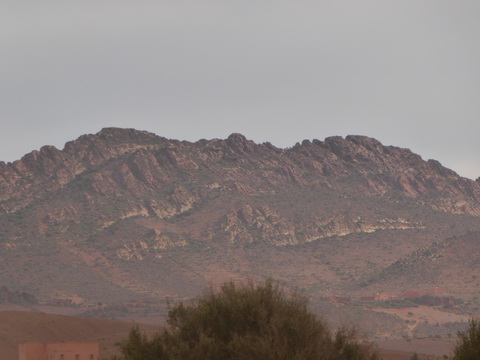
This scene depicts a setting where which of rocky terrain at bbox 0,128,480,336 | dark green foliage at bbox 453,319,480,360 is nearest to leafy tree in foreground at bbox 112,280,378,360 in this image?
dark green foliage at bbox 453,319,480,360

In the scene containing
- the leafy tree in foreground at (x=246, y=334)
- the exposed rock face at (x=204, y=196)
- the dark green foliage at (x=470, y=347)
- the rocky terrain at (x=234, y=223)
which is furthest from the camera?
the exposed rock face at (x=204, y=196)

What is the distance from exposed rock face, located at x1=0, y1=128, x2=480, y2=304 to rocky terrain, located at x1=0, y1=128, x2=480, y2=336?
0.88ft

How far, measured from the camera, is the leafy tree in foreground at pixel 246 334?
32.1 metres

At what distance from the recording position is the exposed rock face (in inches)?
6063

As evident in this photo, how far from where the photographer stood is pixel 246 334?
1293 inches

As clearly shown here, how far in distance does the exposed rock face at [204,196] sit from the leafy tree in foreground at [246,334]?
105 metres

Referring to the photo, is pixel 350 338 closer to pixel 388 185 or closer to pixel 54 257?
pixel 54 257

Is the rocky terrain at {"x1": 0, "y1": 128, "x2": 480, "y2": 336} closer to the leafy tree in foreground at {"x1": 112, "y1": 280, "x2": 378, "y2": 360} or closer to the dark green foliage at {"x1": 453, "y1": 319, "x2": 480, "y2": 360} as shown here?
the leafy tree in foreground at {"x1": 112, "y1": 280, "x2": 378, "y2": 360}

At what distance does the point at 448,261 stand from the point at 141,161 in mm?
55515

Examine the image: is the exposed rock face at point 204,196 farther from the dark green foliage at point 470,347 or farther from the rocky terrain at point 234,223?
the dark green foliage at point 470,347

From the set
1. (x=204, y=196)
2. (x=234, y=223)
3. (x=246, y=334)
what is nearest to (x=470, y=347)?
(x=246, y=334)

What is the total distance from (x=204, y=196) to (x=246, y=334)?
139785mm

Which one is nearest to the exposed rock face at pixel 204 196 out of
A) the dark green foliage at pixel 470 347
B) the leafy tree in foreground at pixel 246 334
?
the leafy tree in foreground at pixel 246 334

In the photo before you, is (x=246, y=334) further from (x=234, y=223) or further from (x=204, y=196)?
(x=204, y=196)
